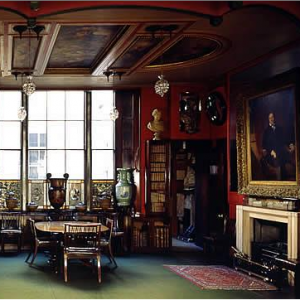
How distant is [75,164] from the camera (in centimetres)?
1250

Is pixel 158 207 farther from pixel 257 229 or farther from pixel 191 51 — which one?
pixel 191 51

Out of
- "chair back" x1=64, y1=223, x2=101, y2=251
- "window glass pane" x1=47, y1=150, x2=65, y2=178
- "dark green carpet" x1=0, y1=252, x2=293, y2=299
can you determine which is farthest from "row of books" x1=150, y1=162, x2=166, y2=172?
"chair back" x1=64, y1=223, x2=101, y2=251

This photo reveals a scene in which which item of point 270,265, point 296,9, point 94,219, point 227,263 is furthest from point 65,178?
point 296,9

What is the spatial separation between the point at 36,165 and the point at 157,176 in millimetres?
2751

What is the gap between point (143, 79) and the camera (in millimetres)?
11445

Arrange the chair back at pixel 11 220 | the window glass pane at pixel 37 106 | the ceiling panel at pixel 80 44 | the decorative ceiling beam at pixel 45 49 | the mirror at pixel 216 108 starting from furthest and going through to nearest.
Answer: the window glass pane at pixel 37 106, the chair back at pixel 11 220, the mirror at pixel 216 108, the ceiling panel at pixel 80 44, the decorative ceiling beam at pixel 45 49

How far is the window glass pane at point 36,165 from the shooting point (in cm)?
1234

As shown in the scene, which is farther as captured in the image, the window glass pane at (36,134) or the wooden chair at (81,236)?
the window glass pane at (36,134)

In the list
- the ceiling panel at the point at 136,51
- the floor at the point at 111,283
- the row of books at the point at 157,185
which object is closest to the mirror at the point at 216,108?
the row of books at the point at 157,185

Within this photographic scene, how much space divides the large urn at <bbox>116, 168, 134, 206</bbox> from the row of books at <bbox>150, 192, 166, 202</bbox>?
47cm

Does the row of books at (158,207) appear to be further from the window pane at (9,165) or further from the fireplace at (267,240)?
the window pane at (9,165)

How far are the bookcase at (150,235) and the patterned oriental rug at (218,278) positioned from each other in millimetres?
1767

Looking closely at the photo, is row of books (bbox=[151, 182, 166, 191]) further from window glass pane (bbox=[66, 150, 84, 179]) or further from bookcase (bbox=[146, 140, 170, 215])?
window glass pane (bbox=[66, 150, 84, 179])

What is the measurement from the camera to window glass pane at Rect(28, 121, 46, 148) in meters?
12.4
